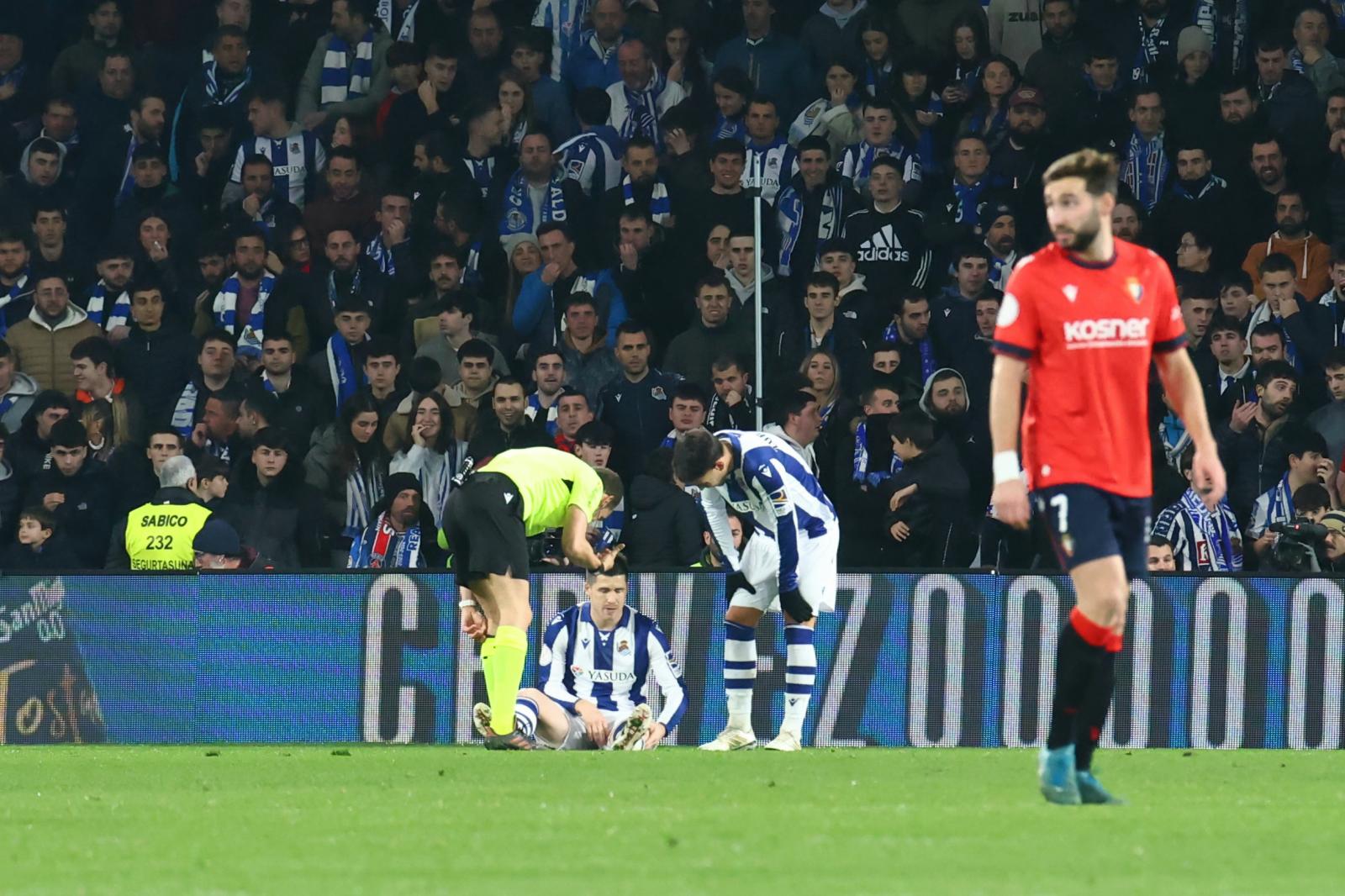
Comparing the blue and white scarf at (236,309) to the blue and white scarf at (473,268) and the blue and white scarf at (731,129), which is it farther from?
the blue and white scarf at (731,129)

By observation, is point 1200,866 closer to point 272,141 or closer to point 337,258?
point 337,258

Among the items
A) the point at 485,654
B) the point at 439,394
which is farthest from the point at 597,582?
the point at 439,394

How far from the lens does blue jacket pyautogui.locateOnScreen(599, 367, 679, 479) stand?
56.3 ft

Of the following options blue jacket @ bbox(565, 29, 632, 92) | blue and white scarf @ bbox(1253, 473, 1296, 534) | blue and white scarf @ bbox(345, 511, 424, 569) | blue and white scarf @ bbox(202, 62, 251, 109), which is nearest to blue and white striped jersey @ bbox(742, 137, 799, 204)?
blue jacket @ bbox(565, 29, 632, 92)

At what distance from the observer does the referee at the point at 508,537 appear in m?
12.6

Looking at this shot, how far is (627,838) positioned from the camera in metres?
7.75

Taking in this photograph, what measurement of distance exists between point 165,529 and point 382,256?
4094 mm

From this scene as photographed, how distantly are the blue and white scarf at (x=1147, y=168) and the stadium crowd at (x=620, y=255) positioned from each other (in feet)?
0.18

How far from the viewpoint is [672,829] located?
8016 mm

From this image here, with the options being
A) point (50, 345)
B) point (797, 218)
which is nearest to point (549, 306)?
point (797, 218)

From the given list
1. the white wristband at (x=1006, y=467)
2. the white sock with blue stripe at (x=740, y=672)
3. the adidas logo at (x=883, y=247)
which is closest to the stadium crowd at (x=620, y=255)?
the adidas logo at (x=883, y=247)

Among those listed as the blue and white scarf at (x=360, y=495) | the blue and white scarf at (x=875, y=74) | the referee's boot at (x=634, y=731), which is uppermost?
the blue and white scarf at (x=875, y=74)

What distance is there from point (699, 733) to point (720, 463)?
334cm

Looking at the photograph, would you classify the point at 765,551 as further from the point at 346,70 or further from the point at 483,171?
the point at 346,70
